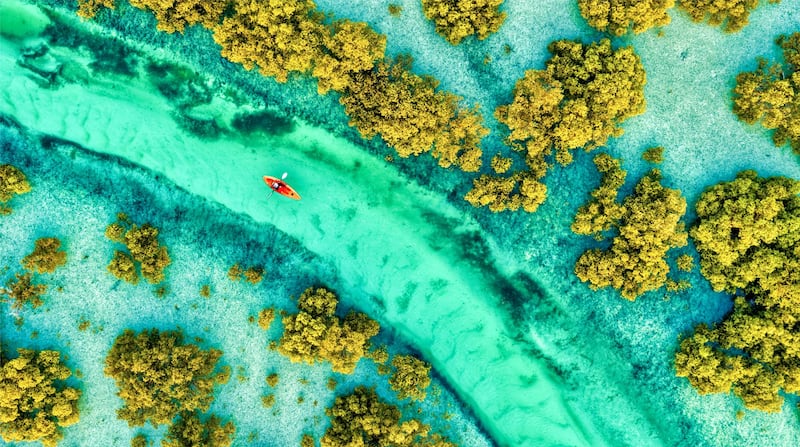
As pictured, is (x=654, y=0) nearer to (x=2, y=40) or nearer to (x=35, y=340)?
(x=2, y=40)

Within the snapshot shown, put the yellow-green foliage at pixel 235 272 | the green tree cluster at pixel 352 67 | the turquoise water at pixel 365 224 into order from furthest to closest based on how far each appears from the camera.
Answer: the yellow-green foliage at pixel 235 272, the turquoise water at pixel 365 224, the green tree cluster at pixel 352 67

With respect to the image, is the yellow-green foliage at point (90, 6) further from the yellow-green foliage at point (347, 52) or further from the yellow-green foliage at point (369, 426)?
the yellow-green foliage at point (369, 426)

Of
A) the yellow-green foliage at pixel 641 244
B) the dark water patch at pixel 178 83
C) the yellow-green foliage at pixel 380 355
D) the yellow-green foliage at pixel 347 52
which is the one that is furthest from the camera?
the dark water patch at pixel 178 83

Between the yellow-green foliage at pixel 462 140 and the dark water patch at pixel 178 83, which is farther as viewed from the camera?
the dark water patch at pixel 178 83

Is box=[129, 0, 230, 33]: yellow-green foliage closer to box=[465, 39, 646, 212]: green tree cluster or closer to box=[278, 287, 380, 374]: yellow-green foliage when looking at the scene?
box=[278, 287, 380, 374]: yellow-green foliage

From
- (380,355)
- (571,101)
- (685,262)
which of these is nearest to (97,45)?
(380,355)

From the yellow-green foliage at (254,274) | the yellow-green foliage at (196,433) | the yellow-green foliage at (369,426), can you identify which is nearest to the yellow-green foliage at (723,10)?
the yellow-green foliage at (369,426)

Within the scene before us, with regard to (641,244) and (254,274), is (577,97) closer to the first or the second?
(641,244)
